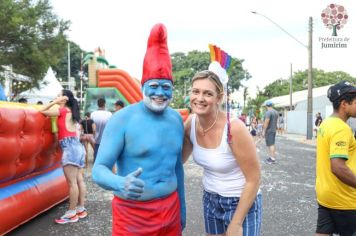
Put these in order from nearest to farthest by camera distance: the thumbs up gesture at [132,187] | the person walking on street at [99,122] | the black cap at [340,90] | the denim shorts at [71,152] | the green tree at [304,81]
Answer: the thumbs up gesture at [132,187]
the black cap at [340,90]
the denim shorts at [71,152]
the person walking on street at [99,122]
the green tree at [304,81]

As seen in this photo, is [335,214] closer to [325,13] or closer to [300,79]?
[325,13]

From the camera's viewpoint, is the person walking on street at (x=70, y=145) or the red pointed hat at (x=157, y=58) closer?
the red pointed hat at (x=157, y=58)

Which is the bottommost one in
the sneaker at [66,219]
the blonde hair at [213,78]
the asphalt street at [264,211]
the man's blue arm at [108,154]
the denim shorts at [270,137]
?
the asphalt street at [264,211]

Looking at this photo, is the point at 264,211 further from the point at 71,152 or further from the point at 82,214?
the point at 71,152

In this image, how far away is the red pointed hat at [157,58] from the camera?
7.87ft

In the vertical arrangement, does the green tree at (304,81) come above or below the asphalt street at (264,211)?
above

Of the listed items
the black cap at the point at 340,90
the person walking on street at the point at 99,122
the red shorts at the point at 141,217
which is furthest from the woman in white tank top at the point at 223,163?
the person walking on street at the point at 99,122

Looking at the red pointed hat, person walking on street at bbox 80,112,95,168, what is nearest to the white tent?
person walking on street at bbox 80,112,95,168

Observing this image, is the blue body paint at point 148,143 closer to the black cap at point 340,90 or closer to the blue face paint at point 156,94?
the blue face paint at point 156,94

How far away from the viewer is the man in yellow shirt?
8.64 feet

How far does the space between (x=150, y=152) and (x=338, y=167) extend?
1292 millimetres

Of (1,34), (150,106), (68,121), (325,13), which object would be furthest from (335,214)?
(325,13)

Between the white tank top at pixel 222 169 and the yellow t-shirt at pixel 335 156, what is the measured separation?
0.80 meters

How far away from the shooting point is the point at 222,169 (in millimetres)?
2275
